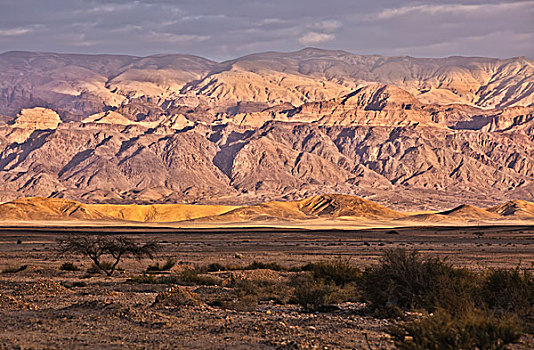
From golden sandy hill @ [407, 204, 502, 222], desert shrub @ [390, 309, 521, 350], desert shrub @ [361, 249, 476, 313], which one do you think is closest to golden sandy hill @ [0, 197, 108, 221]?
golden sandy hill @ [407, 204, 502, 222]

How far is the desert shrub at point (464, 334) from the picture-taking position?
1234cm

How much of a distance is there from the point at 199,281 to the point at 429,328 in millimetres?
19495

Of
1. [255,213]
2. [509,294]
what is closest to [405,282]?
[509,294]

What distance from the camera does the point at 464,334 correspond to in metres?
12.5

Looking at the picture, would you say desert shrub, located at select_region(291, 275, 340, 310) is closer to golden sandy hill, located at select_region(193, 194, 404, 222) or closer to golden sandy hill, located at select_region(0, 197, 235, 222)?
golden sandy hill, located at select_region(193, 194, 404, 222)

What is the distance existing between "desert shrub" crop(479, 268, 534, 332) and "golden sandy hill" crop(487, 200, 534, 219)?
168 metres

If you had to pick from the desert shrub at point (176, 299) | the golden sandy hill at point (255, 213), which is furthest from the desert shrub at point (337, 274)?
the golden sandy hill at point (255, 213)

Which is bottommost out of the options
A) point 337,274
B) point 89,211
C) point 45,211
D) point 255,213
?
point 255,213

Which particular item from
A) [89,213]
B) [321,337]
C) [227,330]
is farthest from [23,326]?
[89,213]

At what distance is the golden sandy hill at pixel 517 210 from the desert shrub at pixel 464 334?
577 feet

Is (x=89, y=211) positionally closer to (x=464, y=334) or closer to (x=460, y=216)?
(x=460, y=216)

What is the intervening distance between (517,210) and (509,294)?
582 ft

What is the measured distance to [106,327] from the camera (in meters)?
18.2

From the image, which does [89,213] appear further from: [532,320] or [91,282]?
[532,320]
